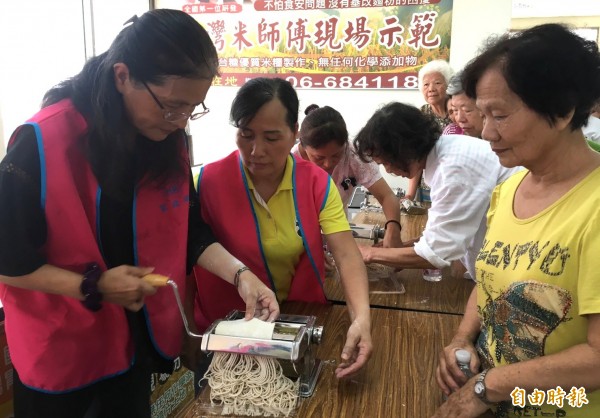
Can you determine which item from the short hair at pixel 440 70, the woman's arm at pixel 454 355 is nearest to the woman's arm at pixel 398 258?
the woman's arm at pixel 454 355

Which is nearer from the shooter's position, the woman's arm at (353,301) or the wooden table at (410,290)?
the woman's arm at (353,301)

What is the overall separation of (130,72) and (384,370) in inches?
37.4

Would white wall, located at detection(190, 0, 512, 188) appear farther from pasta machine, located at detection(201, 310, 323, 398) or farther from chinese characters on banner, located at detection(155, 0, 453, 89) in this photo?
pasta machine, located at detection(201, 310, 323, 398)

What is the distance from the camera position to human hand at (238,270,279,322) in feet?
3.87

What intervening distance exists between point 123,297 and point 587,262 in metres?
0.95

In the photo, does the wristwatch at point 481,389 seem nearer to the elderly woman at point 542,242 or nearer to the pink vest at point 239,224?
the elderly woman at point 542,242

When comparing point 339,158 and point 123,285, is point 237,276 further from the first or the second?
point 339,158

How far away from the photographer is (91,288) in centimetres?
99

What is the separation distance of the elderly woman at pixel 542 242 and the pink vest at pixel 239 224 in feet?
1.92

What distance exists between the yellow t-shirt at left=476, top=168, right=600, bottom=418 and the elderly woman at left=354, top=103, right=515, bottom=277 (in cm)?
61

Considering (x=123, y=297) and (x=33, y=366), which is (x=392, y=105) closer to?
(x=123, y=297)

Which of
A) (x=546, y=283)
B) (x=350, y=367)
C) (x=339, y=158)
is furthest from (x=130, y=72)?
(x=339, y=158)

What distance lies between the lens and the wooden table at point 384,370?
3.40 ft

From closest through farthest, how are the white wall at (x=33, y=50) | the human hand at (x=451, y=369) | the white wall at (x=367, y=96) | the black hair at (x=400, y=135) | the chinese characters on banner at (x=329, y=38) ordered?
the human hand at (x=451, y=369), the black hair at (x=400, y=135), the white wall at (x=33, y=50), the white wall at (x=367, y=96), the chinese characters on banner at (x=329, y=38)
